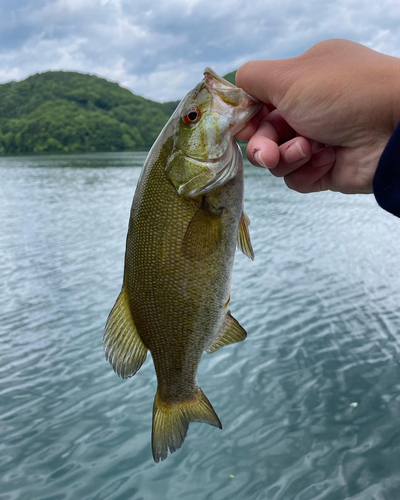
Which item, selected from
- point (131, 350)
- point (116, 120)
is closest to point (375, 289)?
point (131, 350)

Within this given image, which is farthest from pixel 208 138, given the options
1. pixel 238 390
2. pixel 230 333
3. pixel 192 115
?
pixel 238 390

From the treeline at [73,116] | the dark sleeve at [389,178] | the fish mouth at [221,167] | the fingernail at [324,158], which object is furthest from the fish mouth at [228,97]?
the treeline at [73,116]

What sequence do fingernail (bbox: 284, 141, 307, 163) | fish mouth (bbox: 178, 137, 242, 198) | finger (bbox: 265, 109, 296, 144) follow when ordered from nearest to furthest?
fish mouth (bbox: 178, 137, 242, 198) < fingernail (bbox: 284, 141, 307, 163) < finger (bbox: 265, 109, 296, 144)

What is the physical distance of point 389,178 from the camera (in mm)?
2535

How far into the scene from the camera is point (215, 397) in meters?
7.95

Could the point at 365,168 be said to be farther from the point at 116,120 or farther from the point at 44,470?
the point at 116,120

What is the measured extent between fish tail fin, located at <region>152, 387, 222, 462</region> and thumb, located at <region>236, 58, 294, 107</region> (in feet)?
6.21

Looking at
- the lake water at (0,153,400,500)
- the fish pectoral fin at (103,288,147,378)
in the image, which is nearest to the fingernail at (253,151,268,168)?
the fish pectoral fin at (103,288,147,378)

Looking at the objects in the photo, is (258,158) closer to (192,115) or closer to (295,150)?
(295,150)

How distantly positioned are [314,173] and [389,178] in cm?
72

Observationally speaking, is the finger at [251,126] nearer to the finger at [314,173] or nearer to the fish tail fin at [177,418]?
the finger at [314,173]

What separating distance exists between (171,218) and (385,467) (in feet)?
19.2

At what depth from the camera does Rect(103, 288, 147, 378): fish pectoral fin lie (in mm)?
2558

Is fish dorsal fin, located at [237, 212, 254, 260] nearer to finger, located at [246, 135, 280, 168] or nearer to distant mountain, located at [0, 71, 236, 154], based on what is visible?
finger, located at [246, 135, 280, 168]
